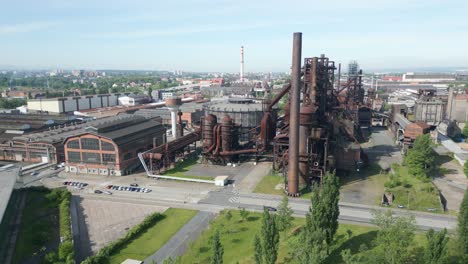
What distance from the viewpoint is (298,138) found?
220ft

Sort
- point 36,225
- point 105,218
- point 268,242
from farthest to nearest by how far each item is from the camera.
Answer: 1. point 105,218
2. point 36,225
3. point 268,242

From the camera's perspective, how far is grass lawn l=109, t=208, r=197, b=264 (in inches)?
1807

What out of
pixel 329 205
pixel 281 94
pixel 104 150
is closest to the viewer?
pixel 329 205

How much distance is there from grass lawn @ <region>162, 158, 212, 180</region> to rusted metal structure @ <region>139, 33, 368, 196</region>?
8.23ft

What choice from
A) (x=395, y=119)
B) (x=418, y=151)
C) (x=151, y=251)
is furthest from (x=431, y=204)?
(x=395, y=119)

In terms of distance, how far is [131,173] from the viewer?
8425cm

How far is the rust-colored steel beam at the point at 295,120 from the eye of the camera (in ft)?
218

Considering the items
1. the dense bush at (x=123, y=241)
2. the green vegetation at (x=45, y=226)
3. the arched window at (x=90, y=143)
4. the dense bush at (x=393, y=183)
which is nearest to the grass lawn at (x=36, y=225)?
the green vegetation at (x=45, y=226)

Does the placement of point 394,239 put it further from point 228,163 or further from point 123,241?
point 228,163

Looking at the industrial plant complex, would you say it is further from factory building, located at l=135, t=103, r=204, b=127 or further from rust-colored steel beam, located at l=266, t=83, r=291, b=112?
factory building, located at l=135, t=103, r=204, b=127

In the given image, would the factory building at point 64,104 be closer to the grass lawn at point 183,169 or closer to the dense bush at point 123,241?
the grass lawn at point 183,169

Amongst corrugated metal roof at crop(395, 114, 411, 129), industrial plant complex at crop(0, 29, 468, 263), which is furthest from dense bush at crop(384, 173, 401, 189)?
corrugated metal roof at crop(395, 114, 411, 129)

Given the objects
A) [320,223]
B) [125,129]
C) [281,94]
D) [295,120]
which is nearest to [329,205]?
[320,223]

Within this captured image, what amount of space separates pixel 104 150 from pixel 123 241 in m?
39.1
